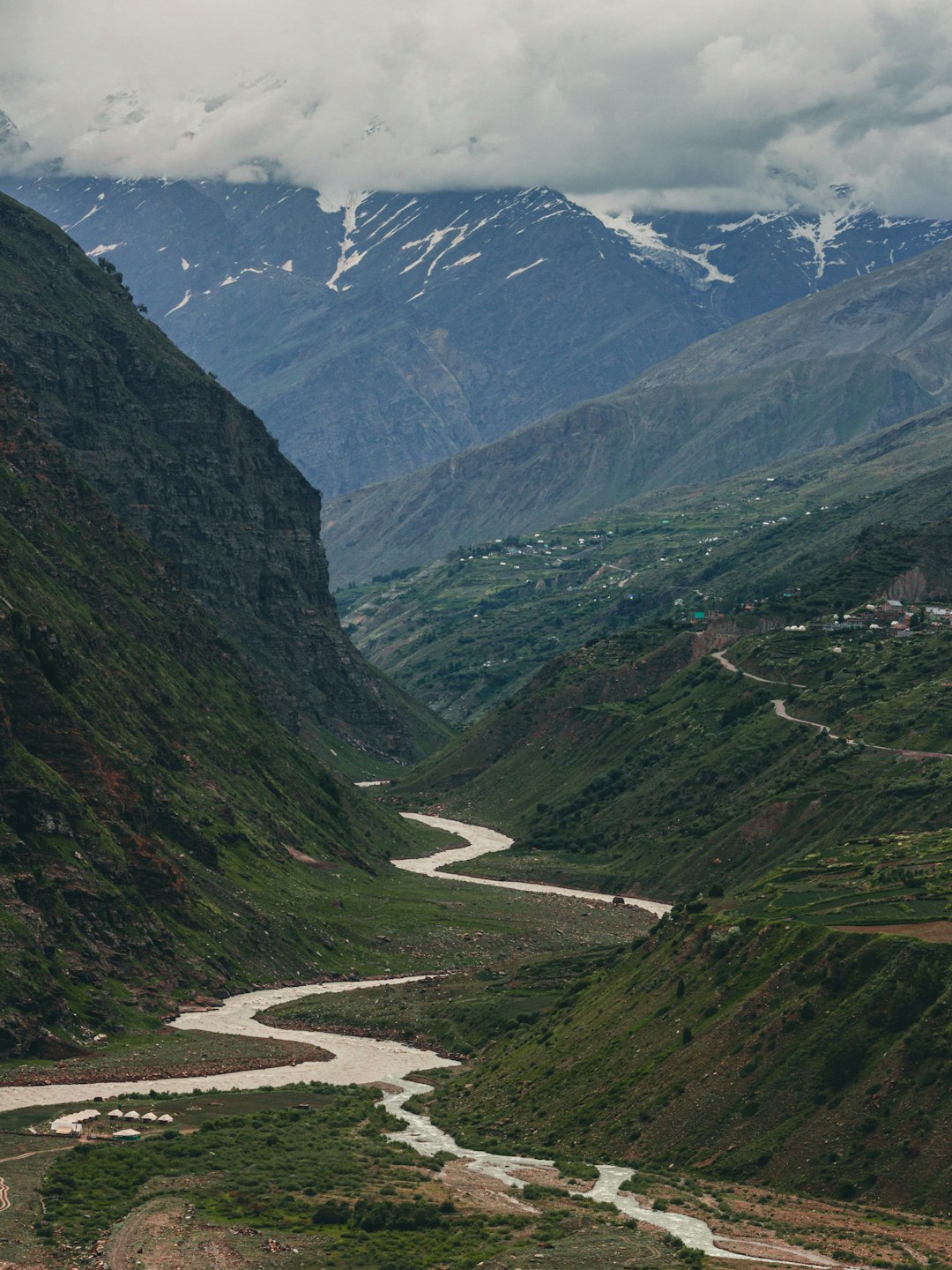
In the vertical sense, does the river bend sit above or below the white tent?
below

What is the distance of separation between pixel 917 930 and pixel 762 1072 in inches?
575

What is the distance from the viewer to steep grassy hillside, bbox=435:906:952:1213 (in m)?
102

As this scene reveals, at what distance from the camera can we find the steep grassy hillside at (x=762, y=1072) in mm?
101562

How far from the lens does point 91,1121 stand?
120438mm

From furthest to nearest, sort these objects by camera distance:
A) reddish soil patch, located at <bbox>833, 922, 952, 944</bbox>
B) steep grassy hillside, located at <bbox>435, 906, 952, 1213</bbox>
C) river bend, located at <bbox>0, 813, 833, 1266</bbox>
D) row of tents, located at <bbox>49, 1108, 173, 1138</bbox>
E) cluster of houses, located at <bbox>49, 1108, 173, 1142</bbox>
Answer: row of tents, located at <bbox>49, 1108, 173, 1138</bbox> → cluster of houses, located at <bbox>49, 1108, 173, 1142</bbox> → reddish soil patch, located at <bbox>833, 922, 952, 944</bbox> → steep grassy hillside, located at <bbox>435, 906, 952, 1213</bbox> → river bend, located at <bbox>0, 813, 833, 1266</bbox>

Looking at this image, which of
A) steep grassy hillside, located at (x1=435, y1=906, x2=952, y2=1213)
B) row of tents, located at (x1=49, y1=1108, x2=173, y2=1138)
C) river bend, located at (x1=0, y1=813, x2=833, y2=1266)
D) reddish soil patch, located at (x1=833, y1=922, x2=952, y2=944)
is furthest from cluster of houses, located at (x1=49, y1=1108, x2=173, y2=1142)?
reddish soil patch, located at (x1=833, y1=922, x2=952, y2=944)

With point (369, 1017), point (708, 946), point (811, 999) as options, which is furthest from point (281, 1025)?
point (811, 999)

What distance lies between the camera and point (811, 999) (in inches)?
4469

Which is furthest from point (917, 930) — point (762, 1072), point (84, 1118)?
point (84, 1118)

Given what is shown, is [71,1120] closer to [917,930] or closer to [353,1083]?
[353,1083]

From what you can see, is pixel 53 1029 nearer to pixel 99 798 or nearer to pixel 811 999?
pixel 99 798

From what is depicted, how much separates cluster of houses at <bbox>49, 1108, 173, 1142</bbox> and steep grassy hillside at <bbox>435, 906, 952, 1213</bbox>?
20.2m

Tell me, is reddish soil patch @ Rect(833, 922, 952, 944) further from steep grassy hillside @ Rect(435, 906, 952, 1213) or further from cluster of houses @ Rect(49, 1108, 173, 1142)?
cluster of houses @ Rect(49, 1108, 173, 1142)

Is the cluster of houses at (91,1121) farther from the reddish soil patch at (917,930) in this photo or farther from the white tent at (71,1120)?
the reddish soil patch at (917,930)
